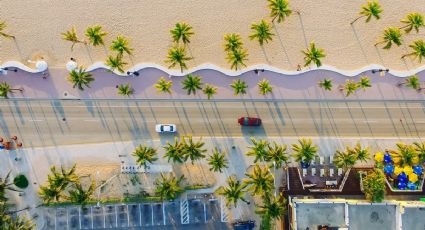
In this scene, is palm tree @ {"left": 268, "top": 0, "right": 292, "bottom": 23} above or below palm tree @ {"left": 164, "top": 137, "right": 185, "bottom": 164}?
above

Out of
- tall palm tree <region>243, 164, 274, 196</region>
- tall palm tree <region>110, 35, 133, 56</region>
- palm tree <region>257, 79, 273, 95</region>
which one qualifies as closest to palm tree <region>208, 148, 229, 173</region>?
tall palm tree <region>243, 164, 274, 196</region>

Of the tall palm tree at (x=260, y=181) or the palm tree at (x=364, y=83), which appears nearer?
the tall palm tree at (x=260, y=181)

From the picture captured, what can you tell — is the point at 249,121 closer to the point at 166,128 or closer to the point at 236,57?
the point at 236,57

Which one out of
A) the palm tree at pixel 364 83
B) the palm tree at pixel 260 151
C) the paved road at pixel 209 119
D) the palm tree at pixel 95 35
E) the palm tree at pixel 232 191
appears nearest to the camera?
the palm tree at pixel 232 191

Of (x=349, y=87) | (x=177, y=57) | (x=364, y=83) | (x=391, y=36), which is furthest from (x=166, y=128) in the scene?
(x=391, y=36)

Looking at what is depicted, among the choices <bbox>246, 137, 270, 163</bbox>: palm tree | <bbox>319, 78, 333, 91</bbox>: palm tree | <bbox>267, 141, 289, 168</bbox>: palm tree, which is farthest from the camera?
<bbox>319, 78, 333, 91</bbox>: palm tree

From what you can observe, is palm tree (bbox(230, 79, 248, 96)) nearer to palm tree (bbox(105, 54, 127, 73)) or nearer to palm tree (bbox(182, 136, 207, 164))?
palm tree (bbox(182, 136, 207, 164))

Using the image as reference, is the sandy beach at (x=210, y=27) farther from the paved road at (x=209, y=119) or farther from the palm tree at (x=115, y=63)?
the paved road at (x=209, y=119)

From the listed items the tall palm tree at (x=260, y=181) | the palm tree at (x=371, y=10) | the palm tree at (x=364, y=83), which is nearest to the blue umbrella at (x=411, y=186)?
the palm tree at (x=364, y=83)
